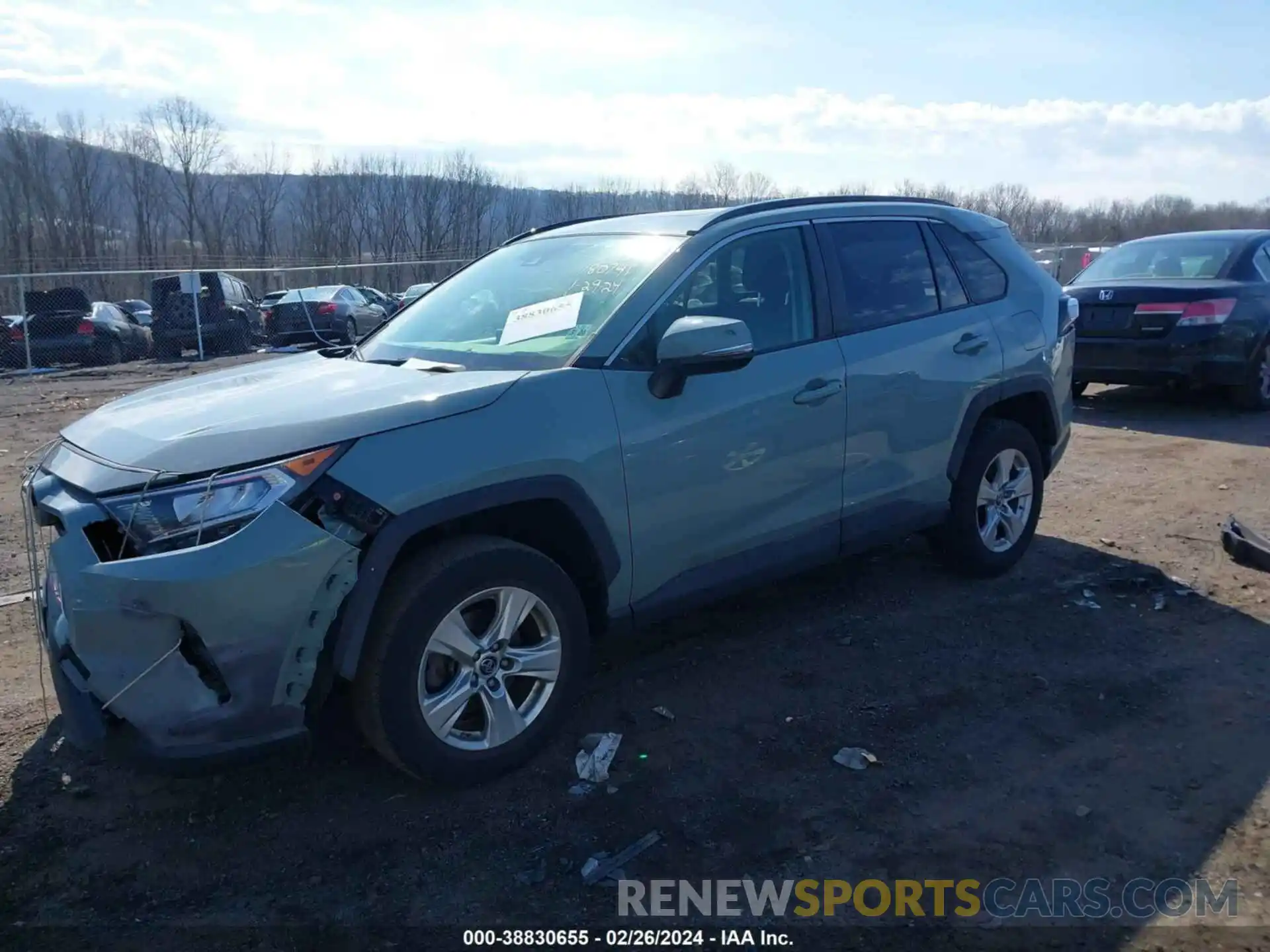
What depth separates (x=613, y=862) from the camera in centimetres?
297

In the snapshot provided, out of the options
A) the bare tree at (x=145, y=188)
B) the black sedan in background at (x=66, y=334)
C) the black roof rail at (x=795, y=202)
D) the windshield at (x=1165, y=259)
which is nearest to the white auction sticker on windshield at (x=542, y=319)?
the black roof rail at (x=795, y=202)

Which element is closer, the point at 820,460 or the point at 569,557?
the point at 569,557

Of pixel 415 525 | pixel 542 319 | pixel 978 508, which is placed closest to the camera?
pixel 415 525

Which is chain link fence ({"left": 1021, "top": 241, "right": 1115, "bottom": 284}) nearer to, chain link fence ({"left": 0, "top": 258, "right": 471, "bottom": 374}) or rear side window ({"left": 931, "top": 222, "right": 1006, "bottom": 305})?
chain link fence ({"left": 0, "top": 258, "right": 471, "bottom": 374})

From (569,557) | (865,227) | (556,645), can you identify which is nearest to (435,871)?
(556,645)

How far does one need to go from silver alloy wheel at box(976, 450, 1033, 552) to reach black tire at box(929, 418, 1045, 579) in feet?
0.08

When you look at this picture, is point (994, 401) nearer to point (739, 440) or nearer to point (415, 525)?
point (739, 440)

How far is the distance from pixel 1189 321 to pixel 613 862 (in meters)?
8.70

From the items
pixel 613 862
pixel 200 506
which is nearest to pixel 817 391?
pixel 613 862

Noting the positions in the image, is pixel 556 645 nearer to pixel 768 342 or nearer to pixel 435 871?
pixel 435 871

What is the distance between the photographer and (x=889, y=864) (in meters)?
2.96

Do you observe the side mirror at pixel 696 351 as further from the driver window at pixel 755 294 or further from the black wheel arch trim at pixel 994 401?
the black wheel arch trim at pixel 994 401

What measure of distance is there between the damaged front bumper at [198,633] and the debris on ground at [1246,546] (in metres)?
4.85

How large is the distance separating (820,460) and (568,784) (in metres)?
1.71
